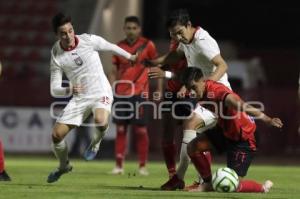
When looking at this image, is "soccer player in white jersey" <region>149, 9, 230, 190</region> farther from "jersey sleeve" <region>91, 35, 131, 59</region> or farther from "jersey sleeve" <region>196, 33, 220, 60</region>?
"jersey sleeve" <region>91, 35, 131, 59</region>

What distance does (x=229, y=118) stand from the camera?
36.2ft

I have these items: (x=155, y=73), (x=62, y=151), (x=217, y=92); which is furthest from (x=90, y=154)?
(x=217, y=92)

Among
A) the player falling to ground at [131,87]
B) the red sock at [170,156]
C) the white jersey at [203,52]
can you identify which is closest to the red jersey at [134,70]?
the player falling to ground at [131,87]

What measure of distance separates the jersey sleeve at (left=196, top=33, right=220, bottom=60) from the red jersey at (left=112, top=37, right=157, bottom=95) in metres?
4.20

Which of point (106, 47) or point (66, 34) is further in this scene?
point (106, 47)

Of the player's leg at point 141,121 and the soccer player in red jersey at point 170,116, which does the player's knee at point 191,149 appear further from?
the player's leg at point 141,121

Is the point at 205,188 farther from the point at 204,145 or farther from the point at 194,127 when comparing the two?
the point at 194,127

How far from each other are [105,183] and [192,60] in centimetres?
226

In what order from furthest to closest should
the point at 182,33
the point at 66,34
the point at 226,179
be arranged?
the point at 66,34 < the point at 182,33 < the point at 226,179

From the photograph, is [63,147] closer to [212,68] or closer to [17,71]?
[212,68]

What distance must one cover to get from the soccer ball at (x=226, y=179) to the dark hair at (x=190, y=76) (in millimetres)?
981

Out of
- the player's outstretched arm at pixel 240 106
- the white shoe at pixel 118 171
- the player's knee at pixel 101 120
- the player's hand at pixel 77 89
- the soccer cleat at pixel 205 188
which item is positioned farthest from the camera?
the white shoe at pixel 118 171

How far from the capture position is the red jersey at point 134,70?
15.8 meters

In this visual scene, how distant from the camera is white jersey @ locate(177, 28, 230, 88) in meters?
11.5
